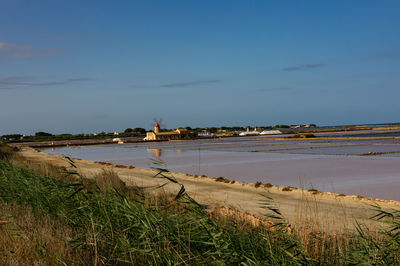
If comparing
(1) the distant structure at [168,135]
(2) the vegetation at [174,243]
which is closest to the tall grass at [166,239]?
(2) the vegetation at [174,243]

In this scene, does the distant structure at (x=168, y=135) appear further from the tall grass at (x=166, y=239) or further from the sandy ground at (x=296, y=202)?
the tall grass at (x=166, y=239)

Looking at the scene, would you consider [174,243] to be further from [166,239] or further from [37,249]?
[37,249]

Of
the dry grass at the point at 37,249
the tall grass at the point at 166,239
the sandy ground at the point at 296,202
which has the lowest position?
the sandy ground at the point at 296,202

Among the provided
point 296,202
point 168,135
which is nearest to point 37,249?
point 296,202

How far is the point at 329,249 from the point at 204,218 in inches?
70.9

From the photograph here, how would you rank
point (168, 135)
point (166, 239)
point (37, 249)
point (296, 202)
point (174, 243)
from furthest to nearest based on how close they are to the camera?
point (168, 135) < point (296, 202) < point (37, 249) < point (174, 243) < point (166, 239)

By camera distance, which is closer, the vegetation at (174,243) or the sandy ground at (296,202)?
the vegetation at (174,243)

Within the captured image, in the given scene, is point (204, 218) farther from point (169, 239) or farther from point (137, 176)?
point (137, 176)

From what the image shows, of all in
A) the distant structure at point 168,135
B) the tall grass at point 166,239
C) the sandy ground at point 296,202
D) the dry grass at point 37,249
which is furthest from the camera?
the distant structure at point 168,135

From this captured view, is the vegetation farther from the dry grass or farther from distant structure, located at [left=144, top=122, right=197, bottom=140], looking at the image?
distant structure, located at [left=144, top=122, right=197, bottom=140]

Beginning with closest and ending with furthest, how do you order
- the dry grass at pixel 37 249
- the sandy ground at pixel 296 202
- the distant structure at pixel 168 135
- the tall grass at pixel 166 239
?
the tall grass at pixel 166 239, the dry grass at pixel 37 249, the sandy ground at pixel 296 202, the distant structure at pixel 168 135

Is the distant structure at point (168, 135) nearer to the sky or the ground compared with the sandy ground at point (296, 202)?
nearer to the sky

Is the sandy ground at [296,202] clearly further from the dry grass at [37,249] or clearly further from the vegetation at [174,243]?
the vegetation at [174,243]

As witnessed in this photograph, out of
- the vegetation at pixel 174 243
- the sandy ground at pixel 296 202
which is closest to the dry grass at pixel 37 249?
the vegetation at pixel 174 243
